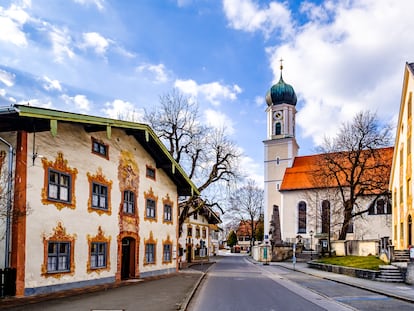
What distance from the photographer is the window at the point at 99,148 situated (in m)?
21.2

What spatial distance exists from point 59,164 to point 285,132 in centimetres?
6543

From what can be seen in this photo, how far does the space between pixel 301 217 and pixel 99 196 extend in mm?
55615

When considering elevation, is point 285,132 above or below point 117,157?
above

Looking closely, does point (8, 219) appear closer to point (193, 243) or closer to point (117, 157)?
point (117, 157)

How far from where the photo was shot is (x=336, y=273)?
33.2 meters

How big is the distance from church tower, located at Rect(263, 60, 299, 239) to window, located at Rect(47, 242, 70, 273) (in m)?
60.5

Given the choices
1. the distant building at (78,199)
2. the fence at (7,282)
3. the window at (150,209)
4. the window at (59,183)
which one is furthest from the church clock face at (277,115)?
the fence at (7,282)

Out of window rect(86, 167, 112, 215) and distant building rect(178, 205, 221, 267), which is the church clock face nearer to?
distant building rect(178, 205, 221, 267)

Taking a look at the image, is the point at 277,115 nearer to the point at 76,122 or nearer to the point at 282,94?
the point at 282,94

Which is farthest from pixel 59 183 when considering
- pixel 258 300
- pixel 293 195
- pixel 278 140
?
pixel 278 140

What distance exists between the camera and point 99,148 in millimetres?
21781

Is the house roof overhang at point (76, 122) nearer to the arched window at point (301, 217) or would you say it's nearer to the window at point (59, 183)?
the window at point (59, 183)

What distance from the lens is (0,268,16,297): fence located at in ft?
49.4

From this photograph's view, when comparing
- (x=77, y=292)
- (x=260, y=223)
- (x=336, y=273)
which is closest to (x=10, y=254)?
(x=77, y=292)
